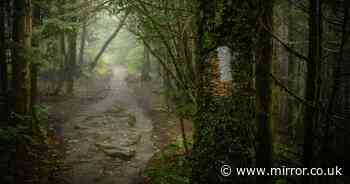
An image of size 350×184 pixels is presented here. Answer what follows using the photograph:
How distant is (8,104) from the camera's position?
934cm

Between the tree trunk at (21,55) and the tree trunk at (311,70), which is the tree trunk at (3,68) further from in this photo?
the tree trunk at (311,70)

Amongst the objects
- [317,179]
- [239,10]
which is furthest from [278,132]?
[239,10]

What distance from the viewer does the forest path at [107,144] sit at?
8.21 metres

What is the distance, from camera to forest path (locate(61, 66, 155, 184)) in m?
8.21

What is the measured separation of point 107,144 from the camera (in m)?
10.5

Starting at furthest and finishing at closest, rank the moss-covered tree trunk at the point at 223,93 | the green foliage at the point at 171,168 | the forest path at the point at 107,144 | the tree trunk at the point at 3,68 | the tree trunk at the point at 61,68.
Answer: the tree trunk at the point at 61,68 < the tree trunk at the point at 3,68 < the forest path at the point at 107,144 < the green foliage at the point at 171,168 < the moss-covered tree trunk at the point at 223,93

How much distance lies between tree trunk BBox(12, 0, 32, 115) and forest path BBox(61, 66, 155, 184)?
2149mm

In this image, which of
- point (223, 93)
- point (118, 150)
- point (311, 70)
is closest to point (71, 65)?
point (118, 150)

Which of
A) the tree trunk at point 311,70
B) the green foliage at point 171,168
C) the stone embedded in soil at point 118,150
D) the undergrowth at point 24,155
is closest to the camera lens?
the tree trunk at point 311,70

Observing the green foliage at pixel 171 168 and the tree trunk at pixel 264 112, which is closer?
the tree trunk at pixel 264 112

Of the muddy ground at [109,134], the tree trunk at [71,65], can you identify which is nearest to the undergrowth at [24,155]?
the muddy ground at [109,134]

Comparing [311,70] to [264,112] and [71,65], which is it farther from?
[71,65]

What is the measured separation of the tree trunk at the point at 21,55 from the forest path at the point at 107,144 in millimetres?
2149

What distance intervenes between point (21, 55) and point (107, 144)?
4102 millimetres
